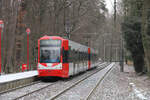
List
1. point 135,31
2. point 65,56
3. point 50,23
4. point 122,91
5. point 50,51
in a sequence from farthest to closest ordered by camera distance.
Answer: point 50,23, point 135,31, point 65,56, point 50,51, point 122,91

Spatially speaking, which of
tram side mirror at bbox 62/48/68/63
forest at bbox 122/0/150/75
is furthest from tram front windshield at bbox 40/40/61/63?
forest at bbox 122/0/150/75

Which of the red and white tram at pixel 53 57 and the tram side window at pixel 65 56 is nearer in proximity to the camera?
the red and white tram at pixel 53 57

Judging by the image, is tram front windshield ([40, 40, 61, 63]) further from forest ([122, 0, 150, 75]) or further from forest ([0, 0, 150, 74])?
forest ([122, 0, 150, 75])

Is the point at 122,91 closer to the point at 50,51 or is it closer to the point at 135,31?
the point at 50,51

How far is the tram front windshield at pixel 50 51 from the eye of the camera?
18.4 m

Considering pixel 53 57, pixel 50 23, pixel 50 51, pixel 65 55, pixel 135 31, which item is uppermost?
pixel 50 23

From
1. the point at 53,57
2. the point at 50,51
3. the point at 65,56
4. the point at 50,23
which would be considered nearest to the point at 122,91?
the point at 65,56

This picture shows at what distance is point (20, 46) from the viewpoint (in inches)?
1211

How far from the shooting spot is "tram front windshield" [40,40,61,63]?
18.4 metres

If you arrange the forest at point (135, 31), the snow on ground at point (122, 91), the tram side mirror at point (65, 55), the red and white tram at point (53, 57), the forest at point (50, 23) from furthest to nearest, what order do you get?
the forest at point (135, 31)
the forest at point (50, 23)
the tram side mirror at point (65, 55)
the red and white tram at point (53, 57)
the snow on ground at point (122, 91)

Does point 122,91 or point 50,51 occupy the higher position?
point 50,51

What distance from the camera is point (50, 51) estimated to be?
1841cm

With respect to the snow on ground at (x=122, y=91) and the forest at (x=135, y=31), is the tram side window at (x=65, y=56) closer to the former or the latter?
the snow on ground at (x=122, y=91)

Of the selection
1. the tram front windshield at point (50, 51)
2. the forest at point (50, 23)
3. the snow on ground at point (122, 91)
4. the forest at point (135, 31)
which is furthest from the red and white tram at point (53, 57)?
the forest at point (135, 31)
